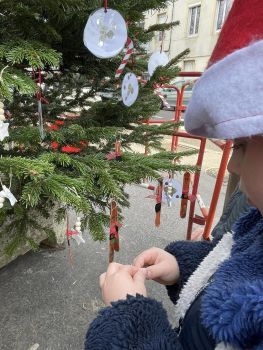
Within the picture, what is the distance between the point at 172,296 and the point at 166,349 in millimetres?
393

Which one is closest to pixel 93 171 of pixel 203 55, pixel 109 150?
pixel 109 150

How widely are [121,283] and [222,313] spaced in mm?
284

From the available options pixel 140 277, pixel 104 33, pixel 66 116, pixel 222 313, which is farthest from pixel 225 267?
pixel 66 116

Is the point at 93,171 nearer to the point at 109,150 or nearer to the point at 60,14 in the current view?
the point at 109,150

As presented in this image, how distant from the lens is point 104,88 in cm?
181

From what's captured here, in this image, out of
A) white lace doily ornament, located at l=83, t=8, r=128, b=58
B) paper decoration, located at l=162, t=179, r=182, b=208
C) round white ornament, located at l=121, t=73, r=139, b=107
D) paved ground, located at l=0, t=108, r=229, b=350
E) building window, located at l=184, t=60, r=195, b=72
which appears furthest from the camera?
building window, located at l=184, t=60, r=195, b=72

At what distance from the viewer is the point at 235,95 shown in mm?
539

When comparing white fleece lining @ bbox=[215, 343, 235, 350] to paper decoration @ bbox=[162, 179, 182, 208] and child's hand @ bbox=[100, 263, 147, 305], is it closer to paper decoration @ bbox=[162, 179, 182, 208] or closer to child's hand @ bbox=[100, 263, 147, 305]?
child's hand @ bbox=[100, 263, 147, 305]

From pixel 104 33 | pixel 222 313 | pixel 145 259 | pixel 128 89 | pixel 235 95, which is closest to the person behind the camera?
pixel 235 95

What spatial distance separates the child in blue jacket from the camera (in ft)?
1.76

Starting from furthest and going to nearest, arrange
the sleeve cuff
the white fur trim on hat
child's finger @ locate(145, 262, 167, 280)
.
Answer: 1. child's finger @ locate(145, 262, 167, 280)
2. the sleeve cuff
3. the white fur trim on hat

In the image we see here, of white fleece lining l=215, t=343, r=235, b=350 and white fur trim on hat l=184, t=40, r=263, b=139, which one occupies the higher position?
white fur trim on hat l=184, t=40, r=263, b=139

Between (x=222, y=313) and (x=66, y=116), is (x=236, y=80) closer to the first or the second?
(x=222, y=313)

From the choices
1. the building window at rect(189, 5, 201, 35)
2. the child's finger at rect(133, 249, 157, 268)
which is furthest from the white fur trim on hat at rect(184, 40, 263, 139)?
the building window at rect(189, 5, 201, 35)
